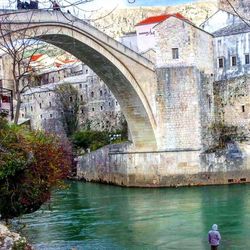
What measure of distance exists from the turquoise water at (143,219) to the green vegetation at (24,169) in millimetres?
1135

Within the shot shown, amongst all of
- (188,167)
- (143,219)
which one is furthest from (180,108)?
(143,219)

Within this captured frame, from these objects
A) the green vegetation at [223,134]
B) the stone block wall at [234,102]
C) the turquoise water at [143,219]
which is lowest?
the turquoise water at [143,219]

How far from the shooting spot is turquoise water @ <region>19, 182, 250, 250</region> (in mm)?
12680

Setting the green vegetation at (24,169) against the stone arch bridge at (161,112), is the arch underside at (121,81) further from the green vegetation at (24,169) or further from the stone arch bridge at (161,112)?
the green vegetation at (24,169)

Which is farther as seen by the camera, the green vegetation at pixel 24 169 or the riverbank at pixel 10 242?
the green vegetation at pixel 24 169

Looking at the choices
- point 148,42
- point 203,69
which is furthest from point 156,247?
point 148,42

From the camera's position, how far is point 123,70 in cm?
2309

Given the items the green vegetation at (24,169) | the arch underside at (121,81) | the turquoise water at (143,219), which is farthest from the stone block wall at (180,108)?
the green vegetation at (24,169)

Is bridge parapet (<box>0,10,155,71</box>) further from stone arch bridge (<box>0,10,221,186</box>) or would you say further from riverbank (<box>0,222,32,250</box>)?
riverbank (<box>0,222,32,250</box>)

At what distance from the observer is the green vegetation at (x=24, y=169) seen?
8.58 m

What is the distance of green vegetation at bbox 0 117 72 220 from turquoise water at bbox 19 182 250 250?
1.13 meters

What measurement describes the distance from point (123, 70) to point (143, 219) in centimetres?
842

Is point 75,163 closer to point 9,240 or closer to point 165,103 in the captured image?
point 165,103

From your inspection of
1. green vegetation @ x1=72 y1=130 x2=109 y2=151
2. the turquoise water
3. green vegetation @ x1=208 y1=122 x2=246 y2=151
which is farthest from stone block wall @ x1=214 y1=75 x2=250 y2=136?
green vegetation @ x1=72 y1=130 x2=109 y2=151
